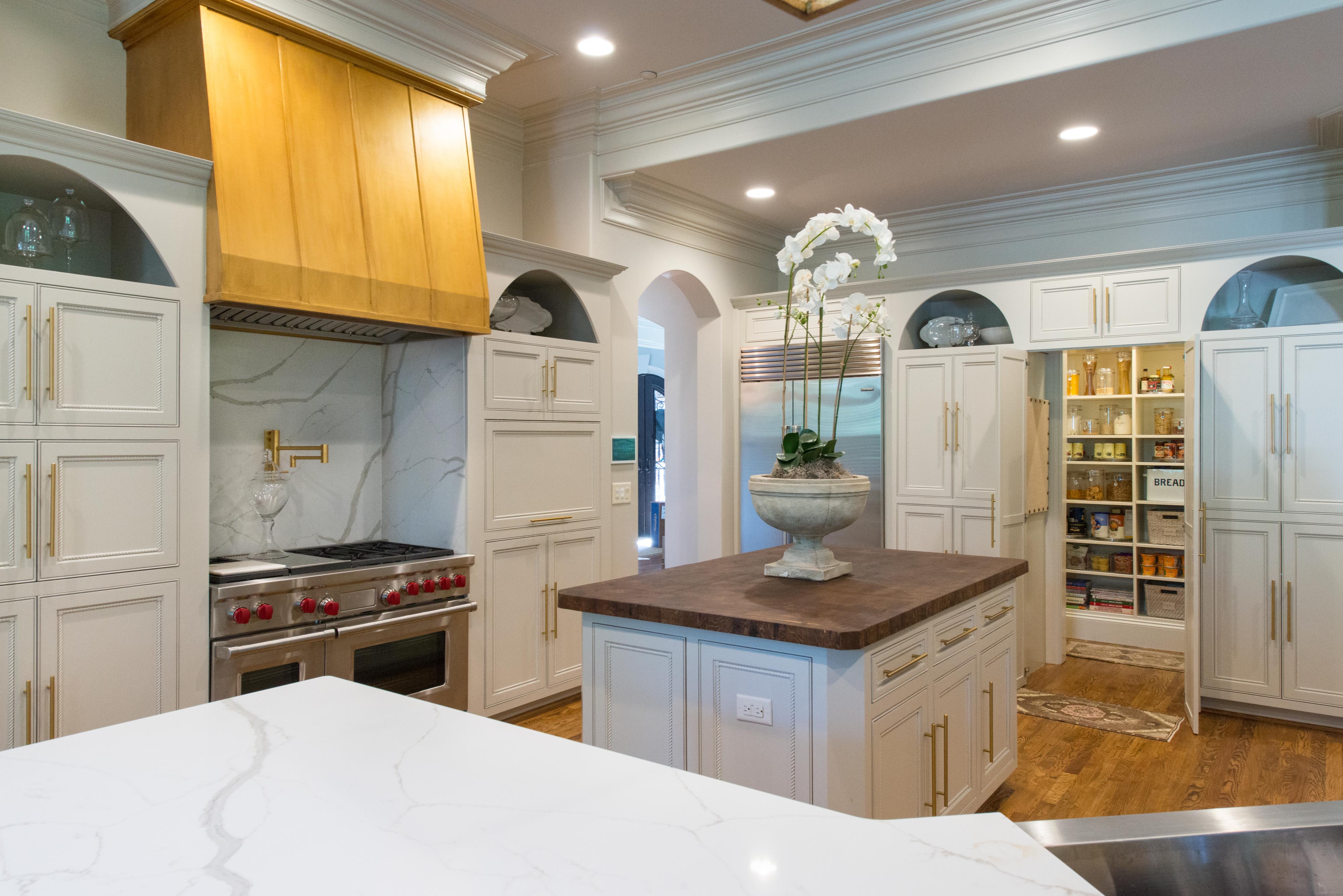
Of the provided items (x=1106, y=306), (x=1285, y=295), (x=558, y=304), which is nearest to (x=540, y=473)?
(x=558, y=304)

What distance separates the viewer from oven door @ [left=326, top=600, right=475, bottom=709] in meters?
3.25

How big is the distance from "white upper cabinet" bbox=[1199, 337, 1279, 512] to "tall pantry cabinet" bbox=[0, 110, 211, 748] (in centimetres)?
416

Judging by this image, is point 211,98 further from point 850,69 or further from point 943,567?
point 943,567

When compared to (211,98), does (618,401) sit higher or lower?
lower

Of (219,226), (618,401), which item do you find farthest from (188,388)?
(618,401)

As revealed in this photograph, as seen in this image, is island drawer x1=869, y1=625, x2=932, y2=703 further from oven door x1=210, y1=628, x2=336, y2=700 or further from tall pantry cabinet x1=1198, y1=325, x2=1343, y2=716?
tall pantry cabinet x1=1198, y1=325, x2=1343, y2=716

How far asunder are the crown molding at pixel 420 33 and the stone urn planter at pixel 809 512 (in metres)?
2.32

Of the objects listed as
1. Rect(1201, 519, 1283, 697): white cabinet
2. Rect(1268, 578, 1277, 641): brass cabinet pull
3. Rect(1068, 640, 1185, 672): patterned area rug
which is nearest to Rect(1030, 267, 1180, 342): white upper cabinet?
Rect(1201, 519, 1283, 697): white cabinet

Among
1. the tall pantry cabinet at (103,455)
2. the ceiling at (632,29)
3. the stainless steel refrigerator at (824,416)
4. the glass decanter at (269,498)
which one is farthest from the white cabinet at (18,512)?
the stainless steel refrigerator at (824,416)

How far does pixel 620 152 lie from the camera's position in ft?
15.1

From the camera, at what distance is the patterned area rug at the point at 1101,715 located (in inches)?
156

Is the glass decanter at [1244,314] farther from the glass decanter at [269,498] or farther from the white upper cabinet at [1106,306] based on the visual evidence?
the glass decanter at [269,498]

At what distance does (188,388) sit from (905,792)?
2.52m

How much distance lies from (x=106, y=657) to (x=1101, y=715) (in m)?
4.13
